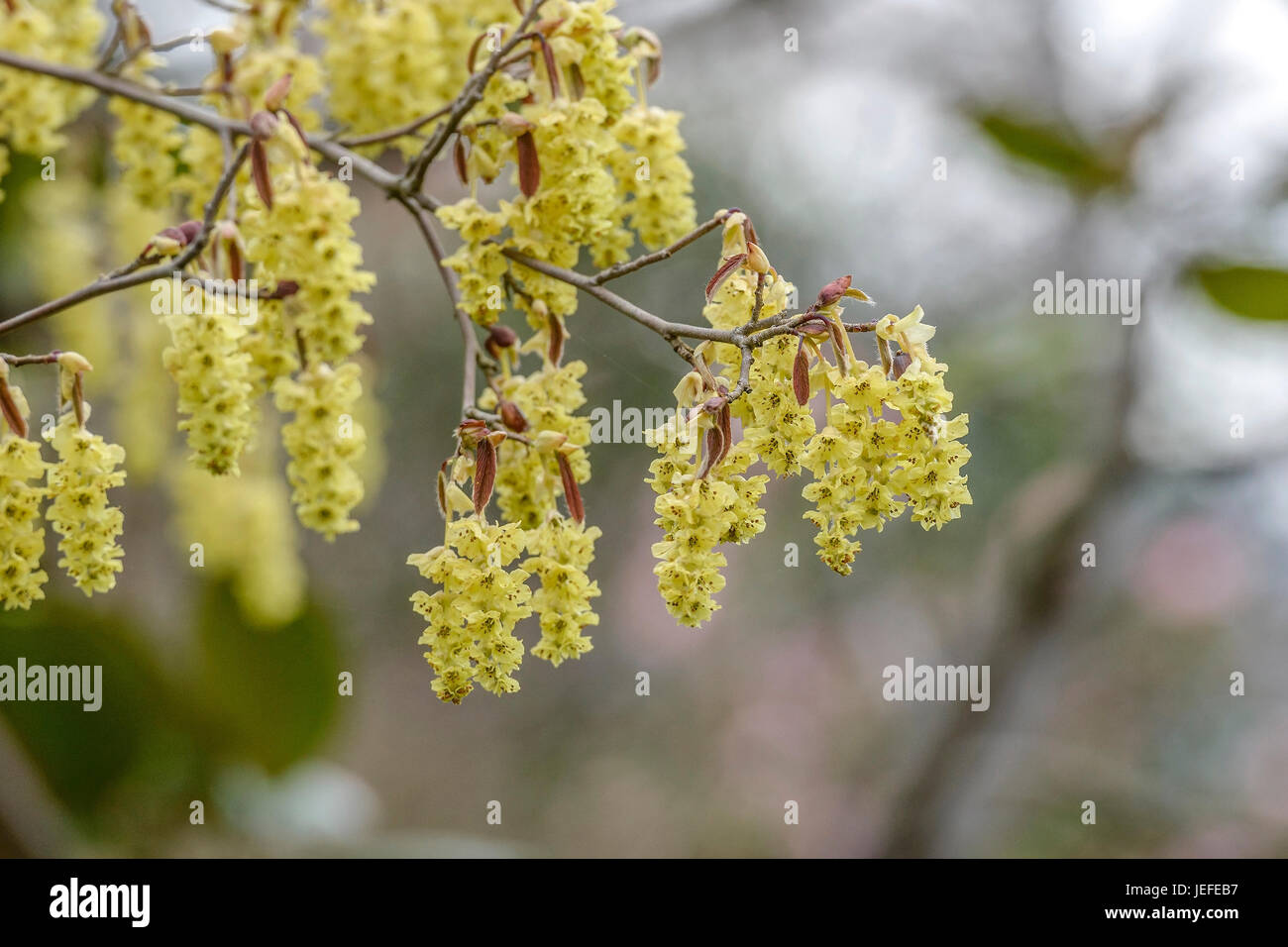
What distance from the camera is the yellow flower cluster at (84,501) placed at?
3.13 ft

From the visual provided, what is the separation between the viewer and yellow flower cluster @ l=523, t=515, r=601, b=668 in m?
0.96

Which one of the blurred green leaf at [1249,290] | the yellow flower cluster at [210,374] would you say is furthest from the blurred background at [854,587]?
the yellow flower cluster at [210,374]

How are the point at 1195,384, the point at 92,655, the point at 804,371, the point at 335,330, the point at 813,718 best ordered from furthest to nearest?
the point at 813,718 → the point at 1195,384 → the point at 92,655 → the point at 335,330 → the point at 804,371

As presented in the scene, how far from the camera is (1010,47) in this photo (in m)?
3.49

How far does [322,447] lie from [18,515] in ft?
0.86

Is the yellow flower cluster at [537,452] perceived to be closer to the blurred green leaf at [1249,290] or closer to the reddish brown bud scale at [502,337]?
the reddish brown bud scale at [502,337]

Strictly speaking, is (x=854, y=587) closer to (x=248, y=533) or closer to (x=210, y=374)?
(x=248, y=533)

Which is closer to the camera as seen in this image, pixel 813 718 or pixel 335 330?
pixel 335 330

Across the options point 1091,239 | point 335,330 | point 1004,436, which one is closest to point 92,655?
point 335,330

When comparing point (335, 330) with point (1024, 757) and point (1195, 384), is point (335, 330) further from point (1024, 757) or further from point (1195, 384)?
point (1024, 757)

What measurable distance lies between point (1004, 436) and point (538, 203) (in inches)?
A: 139

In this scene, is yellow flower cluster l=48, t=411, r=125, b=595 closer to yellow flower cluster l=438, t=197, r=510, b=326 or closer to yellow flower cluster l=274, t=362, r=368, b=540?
yellow flower cluster l=274, t=362, r=368, b=540

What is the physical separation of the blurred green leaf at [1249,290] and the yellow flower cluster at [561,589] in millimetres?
1371

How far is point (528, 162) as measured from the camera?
105 cm
